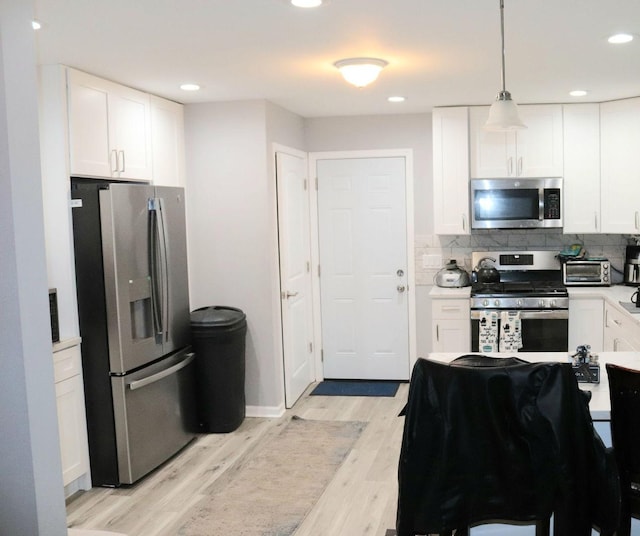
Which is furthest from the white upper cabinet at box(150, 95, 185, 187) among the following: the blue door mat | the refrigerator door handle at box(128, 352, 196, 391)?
the blue door mat

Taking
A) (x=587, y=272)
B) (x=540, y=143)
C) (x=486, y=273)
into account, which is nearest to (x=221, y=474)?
(x=486, y=273)

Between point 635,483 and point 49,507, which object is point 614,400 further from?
point 49,507

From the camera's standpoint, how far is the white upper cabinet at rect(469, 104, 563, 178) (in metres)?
5.58

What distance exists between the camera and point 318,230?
20.6 feet

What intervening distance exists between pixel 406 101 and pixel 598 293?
212 centimetres

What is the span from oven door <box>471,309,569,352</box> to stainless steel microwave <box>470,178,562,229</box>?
0.75 m

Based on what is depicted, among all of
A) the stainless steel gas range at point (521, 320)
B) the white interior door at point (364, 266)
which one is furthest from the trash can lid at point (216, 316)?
the stainless steel gas range at point (521, 320)

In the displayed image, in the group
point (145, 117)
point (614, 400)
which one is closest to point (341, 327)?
point (145, 117)

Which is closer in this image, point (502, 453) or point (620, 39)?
point (502, 453)

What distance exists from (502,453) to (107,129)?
3101mm

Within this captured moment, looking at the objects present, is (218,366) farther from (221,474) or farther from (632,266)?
(632,266)

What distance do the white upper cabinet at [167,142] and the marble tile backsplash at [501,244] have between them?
2229mm

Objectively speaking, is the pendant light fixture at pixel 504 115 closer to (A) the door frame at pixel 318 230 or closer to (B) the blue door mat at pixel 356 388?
(A) the door frame at pixel 318 230

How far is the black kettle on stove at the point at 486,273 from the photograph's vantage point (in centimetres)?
588
